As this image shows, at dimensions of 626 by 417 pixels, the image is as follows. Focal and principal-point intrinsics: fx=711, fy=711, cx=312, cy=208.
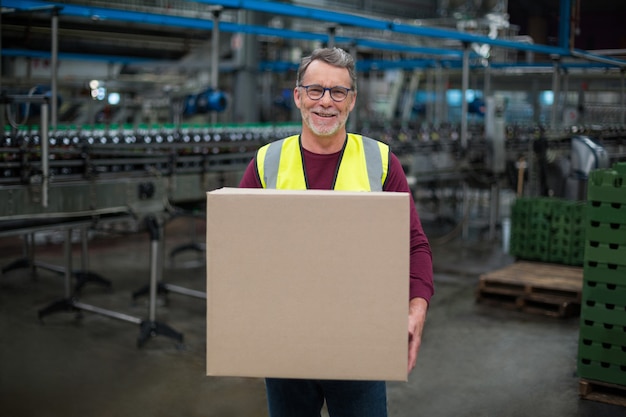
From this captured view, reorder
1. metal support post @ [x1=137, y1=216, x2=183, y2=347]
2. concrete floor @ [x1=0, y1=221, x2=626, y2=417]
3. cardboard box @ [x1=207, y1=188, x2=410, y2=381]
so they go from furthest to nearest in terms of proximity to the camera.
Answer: metal support post @ [x1=137, y1=216, x2=183, y2=347], concrete floor @ [x1=0, y1=221, x2=626, y2=417], cardboard box @ [x1=207, y1=188, x2=410, y2=381]

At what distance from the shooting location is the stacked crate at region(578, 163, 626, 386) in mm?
4180

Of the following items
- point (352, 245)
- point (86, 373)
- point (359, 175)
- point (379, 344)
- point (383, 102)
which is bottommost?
point (86, 373)

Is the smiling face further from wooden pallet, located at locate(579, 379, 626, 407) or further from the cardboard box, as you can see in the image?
wooden pallet, located at locate(579, 379, 626, 407)

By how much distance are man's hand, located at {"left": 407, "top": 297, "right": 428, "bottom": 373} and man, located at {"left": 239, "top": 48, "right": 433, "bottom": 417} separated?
38 millimetres

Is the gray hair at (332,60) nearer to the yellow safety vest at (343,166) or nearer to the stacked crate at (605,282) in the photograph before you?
the yellow safety vest at (343,166)

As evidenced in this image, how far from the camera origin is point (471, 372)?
15.4ft

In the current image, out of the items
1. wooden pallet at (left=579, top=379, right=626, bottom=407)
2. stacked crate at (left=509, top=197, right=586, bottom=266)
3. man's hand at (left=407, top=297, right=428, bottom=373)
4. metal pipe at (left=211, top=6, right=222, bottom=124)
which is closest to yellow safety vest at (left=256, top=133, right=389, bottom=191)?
man's hand at (left=407, top=297, right=428, bottom=373)

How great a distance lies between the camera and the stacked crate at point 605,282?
418 centimetres

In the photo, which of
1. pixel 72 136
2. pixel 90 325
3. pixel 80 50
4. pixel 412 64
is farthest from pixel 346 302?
pixel 412 64

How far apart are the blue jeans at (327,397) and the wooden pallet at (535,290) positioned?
4374mm

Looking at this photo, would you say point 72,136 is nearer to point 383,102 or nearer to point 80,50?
point 80,50

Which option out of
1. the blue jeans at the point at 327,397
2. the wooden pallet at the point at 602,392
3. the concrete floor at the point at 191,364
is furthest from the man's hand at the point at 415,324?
the wooden pallet at the point at 602,392

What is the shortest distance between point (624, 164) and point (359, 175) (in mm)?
2813

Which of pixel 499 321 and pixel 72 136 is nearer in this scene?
pixel 72 136
